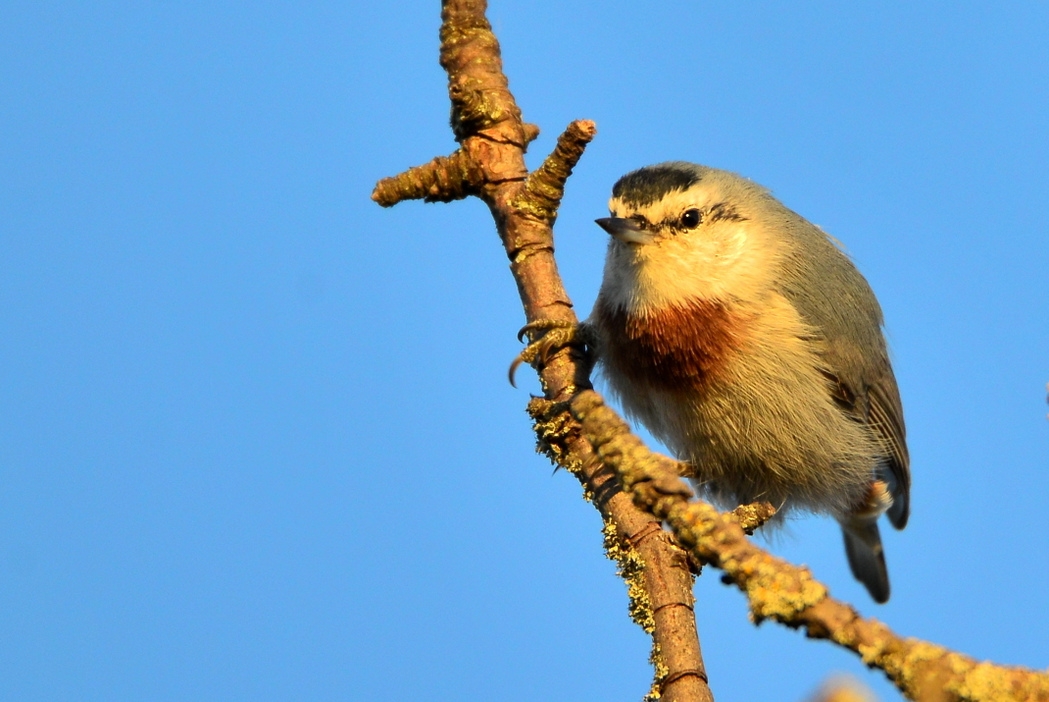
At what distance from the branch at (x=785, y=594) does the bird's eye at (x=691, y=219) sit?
212cm

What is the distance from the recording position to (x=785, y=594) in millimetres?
2082

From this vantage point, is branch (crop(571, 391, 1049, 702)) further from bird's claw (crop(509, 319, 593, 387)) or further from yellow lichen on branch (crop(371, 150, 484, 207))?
yellow lichen on branch (crop(371, 150, 484, 207))

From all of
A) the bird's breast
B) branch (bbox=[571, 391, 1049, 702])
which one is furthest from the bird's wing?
branch (bbox=[571, 391, 1049, 702])

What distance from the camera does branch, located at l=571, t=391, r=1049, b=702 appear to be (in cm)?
162

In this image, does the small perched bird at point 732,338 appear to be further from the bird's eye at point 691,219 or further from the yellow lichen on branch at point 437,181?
the yellow lichen on branch at point 437,181

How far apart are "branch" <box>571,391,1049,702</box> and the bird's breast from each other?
186cm

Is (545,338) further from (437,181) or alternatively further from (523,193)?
(437,181)

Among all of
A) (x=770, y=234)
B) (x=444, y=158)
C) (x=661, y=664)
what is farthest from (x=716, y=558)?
(x=770, y=234)

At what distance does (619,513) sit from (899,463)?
3.42 metres

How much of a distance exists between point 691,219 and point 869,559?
3.22 meters

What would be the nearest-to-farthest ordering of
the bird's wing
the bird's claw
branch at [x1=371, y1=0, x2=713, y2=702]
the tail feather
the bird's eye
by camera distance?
branch at [x1=371, y1=0, x2=713, y2=702]
the bird's claw
the bird's eye
the bird's wing
the tail feather

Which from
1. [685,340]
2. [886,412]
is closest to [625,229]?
[685,340]

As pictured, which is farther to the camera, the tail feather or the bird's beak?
the tail feather

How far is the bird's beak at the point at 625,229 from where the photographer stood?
4832 mm
